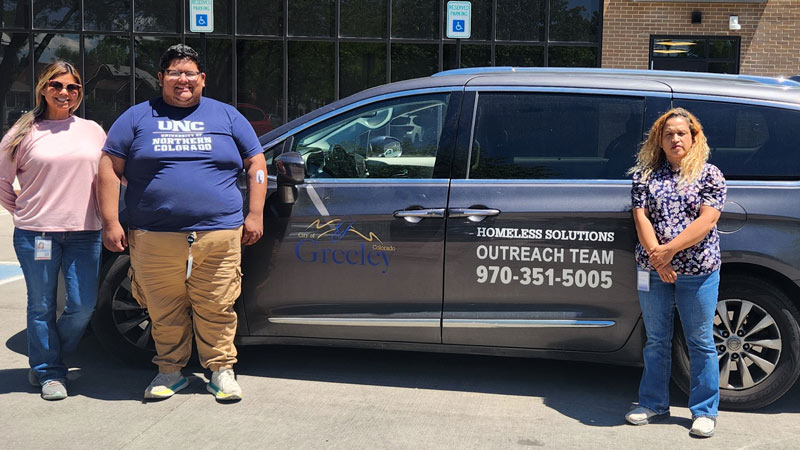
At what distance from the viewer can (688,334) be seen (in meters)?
4.29

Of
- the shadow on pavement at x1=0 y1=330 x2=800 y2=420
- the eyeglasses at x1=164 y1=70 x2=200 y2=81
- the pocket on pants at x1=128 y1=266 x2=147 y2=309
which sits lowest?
the shadow on pavement at x1=0 y1=330 x2=800 y2=420

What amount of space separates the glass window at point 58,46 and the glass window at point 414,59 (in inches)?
242

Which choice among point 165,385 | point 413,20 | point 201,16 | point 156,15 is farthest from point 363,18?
point 165,385

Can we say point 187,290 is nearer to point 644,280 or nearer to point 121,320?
point 121,320

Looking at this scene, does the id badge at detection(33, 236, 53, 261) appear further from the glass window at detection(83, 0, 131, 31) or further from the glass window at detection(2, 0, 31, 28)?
the glass window at detection(2, 0, 31, 28)

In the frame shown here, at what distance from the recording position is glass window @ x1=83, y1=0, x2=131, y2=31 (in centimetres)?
1661

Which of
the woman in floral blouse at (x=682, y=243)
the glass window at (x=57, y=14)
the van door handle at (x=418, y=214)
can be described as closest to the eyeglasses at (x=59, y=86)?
the van door handle at (x=418, y=214)

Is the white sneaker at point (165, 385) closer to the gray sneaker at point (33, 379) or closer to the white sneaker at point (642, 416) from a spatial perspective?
the gray sneaker at point (33, 379)

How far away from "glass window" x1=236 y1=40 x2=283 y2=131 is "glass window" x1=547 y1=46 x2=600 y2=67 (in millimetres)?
5261

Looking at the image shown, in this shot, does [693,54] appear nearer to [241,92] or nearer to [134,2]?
[241,92]

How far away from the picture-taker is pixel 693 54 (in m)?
16.5

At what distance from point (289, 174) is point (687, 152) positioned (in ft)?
6.78

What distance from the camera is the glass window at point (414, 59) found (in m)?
16.7

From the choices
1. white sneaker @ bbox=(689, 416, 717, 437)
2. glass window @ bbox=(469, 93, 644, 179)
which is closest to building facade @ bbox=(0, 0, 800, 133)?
glass window @ bbox=(469, 93, 644, 179)
